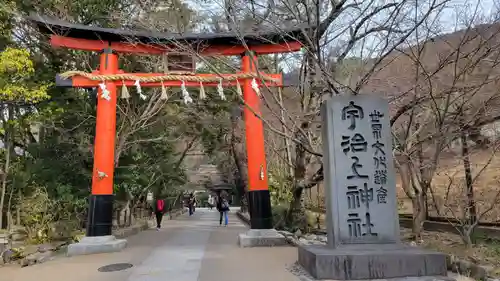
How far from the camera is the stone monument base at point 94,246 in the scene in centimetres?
984

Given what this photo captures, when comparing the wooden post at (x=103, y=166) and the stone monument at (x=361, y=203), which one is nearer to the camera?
the stone monument at (x=361, y=203)

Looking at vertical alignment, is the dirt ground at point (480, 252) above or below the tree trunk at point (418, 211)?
below

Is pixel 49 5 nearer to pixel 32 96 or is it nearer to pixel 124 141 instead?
pixel 32 96

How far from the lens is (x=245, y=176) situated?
64.9 feet

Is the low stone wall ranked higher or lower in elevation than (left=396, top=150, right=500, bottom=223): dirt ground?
lower

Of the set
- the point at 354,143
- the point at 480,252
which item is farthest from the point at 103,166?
the point at 480,252

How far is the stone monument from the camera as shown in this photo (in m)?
6.05

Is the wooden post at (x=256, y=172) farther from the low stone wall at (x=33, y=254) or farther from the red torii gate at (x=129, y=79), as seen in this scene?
the low stone wall at (x=33, y=254)

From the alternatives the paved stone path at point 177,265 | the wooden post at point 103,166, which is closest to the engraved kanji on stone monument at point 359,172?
the paved stone path at point 177,265

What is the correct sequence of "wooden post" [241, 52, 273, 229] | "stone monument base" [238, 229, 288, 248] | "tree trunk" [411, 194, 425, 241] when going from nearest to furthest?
"tree trunk" [411, 194, 425, 241]
"stone monument base" [238, 229, 288, 248]
"wooden post" [241, 52, 273, 229]

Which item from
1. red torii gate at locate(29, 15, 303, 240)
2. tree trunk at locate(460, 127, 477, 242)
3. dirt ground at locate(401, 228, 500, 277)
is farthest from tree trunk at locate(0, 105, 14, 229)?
tree trunk at locate(460, 127, 477, 242)

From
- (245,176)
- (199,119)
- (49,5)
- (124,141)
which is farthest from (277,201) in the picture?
(49,5)

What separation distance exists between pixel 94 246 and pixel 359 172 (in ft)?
24.5

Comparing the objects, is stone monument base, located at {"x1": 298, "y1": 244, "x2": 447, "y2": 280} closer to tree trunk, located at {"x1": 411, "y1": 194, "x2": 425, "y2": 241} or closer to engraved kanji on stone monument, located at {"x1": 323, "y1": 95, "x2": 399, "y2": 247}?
engraved kanji on stone monument, located at {"x1": 323, "y1": 95, "x2": 399, "y2": 247}
